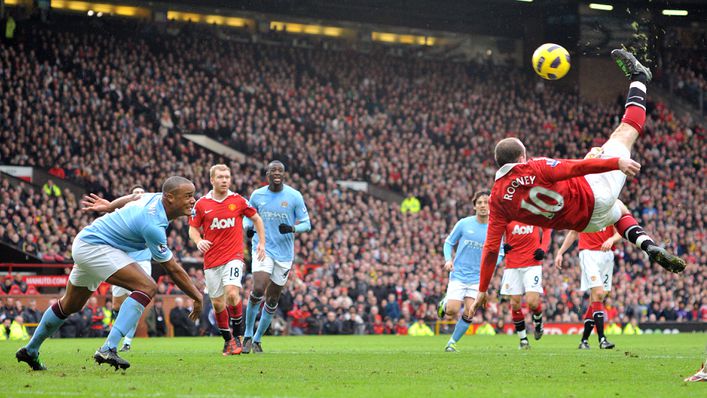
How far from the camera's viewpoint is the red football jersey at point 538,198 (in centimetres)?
1022

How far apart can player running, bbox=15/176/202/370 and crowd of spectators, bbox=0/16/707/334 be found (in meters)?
17.6

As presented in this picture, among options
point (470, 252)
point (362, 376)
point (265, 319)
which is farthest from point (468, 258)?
point (362, 376)

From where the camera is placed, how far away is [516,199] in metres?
10.3

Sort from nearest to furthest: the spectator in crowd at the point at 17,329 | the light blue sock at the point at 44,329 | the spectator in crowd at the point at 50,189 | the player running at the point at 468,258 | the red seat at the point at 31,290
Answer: the light blue sock at the point at 44,329
the player running at the point at 468,258
the spectator in crowd at the point at 17,329
the red seat at the point at 31,290
the spectator in crowd at the point at 50,189

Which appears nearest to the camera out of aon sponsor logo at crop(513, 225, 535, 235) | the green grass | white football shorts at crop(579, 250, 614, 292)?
the green grass

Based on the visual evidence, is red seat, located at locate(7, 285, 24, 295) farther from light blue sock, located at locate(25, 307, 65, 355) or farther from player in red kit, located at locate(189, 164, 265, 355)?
light blue sock, located at locate(25, 307, 65, 355)

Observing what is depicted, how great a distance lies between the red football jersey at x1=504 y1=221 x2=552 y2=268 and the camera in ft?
59.2

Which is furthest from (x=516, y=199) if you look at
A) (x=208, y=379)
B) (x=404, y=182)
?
(x=404, y=182)

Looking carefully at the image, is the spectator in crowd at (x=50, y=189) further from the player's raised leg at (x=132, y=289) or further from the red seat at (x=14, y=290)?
the player's raised leg at (x=132, y=289)

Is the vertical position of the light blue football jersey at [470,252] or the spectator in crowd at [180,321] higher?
the light blue football jersey at [470,252]

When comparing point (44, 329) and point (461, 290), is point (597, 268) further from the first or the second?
point (44, 329)

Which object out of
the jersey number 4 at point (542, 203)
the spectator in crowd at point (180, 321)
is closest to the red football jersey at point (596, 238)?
the jersey number 4 at point (542, 203)

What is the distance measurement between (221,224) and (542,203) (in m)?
6.32

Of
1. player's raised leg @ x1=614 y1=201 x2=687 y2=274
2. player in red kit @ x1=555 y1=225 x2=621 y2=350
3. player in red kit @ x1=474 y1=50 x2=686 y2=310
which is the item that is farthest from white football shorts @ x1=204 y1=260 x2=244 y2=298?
player's raised leg @ x1=614 y1=201 x2=687 y2=274
